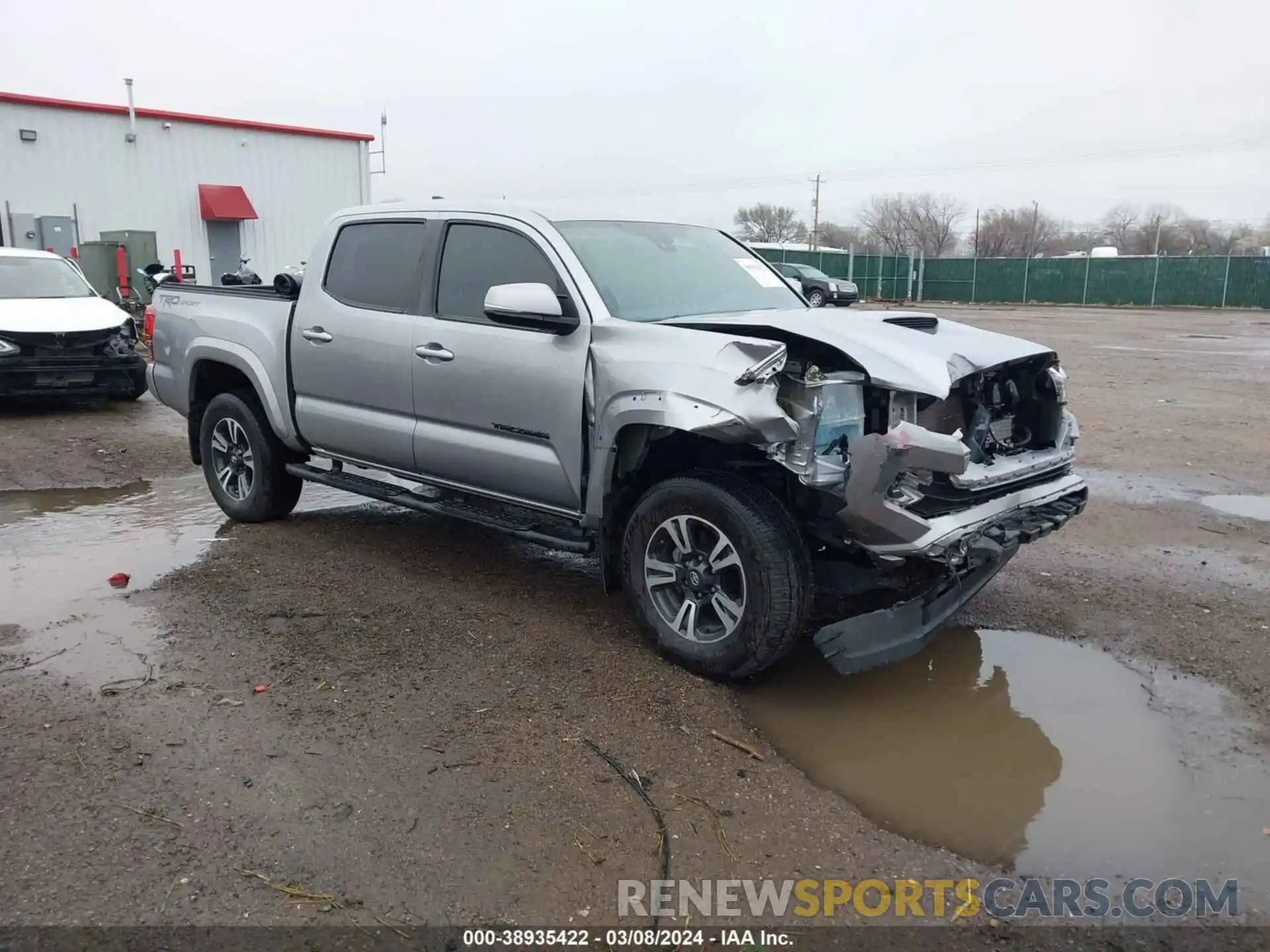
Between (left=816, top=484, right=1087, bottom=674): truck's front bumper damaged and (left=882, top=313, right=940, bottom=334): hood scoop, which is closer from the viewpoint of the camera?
(left=816, top=484, right=1087, bottom=674): truck's front bumper damaged

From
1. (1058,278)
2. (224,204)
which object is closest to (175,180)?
(224,204)

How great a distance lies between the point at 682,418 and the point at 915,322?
1320 mm

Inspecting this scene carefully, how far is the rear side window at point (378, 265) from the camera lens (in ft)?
17.4

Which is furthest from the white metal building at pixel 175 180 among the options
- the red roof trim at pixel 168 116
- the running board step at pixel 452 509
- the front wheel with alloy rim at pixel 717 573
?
the front wheel with alloy rim at pixel 717 573

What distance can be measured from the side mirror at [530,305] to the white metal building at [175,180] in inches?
783

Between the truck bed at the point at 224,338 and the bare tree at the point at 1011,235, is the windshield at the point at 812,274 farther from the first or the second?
the bare tree at the point at 1011,235

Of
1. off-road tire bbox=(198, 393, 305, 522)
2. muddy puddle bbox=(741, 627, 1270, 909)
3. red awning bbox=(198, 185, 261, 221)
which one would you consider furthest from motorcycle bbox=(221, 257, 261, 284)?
red awning bbox=(198, 185, 261, 221)

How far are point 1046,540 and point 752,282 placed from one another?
2539mm

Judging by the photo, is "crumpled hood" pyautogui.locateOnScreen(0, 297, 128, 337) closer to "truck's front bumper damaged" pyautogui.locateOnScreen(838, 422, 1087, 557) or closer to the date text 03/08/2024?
"truck's front bumper damaged" pyautogui.locateOnScreen(838, 422, 1087, 557)

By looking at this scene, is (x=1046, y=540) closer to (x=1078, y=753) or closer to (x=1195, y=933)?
(x=1078, y=753)

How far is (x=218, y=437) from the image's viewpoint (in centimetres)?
666

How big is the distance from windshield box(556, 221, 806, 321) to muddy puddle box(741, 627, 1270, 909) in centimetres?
175

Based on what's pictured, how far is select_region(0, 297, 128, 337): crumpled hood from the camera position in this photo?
10.3 m

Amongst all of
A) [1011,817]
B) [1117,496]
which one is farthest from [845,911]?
[1117,496]
